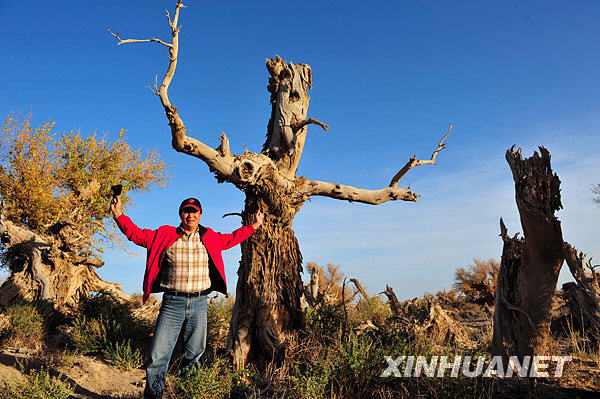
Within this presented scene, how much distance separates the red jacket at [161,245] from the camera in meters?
5.67

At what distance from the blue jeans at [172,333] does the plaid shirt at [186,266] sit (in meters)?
0.16

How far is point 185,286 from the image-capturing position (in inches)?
221

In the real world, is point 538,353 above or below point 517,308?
below

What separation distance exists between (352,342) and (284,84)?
545 centimetres

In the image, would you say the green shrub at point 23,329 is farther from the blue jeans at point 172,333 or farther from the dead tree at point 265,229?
the blue jeans at point 172,333

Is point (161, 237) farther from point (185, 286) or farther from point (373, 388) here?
point (373, 388)

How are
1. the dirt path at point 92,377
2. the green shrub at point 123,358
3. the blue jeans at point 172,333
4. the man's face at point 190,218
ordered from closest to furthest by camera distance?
1. the blue jeans at point 172,333
2. the man's face at point 190,218
3. the dirt path at point 92,377
4. the green shrub at point 123,358

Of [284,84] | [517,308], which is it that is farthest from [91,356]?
[517,308]

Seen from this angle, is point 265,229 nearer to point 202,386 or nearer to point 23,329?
point 202,386

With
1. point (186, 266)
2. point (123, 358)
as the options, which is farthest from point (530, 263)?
point (123, 358)

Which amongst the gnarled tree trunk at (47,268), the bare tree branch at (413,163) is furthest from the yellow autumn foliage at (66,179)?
the bare tree branch at (413,163)

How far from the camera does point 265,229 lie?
25.0 ft

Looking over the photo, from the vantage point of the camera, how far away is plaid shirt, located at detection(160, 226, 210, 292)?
562 cm

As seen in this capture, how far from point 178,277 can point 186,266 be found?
0.18 m
